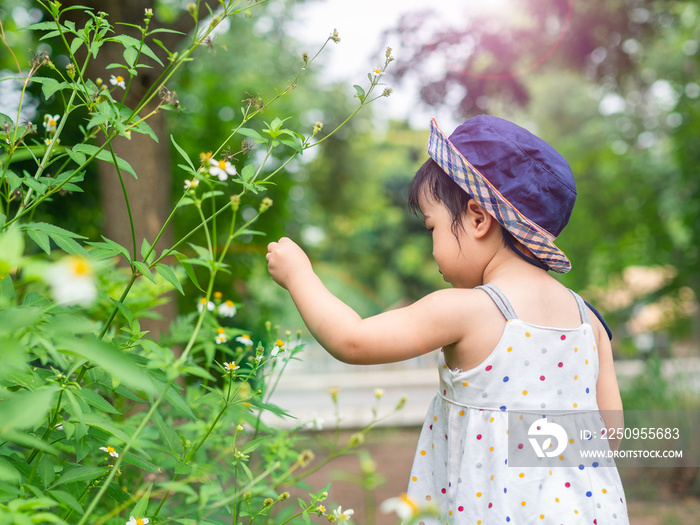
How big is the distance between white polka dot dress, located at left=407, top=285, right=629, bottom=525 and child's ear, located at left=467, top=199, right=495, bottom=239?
158 mm

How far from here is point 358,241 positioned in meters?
26.5

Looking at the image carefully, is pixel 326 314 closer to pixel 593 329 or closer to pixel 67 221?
pixel 593 329

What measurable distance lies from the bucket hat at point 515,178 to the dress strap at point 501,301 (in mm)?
164

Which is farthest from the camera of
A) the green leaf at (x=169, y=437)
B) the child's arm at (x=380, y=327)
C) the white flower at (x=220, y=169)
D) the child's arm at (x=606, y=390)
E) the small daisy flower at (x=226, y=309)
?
the child's arm at (x=606, y=390)

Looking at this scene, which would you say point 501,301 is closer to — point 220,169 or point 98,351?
point 220,169

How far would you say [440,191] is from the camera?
156 centimetres

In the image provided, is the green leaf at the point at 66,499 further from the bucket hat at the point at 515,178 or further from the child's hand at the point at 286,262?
the bucket hat at the point at 515,178

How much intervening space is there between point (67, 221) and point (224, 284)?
5.05 ft

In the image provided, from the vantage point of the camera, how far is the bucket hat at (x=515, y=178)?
146 centimetres

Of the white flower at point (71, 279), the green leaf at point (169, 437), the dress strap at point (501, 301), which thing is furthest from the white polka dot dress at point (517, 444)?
the white flower at point (71, 279)

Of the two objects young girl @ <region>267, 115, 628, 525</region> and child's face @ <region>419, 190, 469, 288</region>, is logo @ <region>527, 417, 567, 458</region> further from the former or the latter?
child's face @ <region>419, 190, 469, 288</region>

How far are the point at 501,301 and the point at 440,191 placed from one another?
0.35 m

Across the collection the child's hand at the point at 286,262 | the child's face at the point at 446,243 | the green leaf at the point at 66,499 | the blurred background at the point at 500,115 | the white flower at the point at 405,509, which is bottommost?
the white flower at the point at 405,509

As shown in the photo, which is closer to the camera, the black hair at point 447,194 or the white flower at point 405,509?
the white flower at point 405,509
